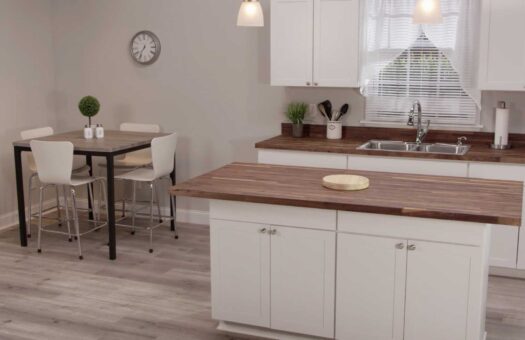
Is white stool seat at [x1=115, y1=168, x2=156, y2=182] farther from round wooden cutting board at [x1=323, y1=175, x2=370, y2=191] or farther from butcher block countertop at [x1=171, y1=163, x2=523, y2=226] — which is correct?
round wooden cutting board at [x1=323, y1=175, x2=370, y2=191]

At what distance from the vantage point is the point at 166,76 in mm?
6125

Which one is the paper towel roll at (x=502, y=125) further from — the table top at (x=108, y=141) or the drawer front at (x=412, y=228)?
the table top at (x=108, y=141)

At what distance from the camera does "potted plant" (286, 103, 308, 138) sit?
5.55 metres

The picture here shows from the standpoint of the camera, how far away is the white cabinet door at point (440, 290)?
3107 millimetres

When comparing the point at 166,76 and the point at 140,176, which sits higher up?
the point at 166,76

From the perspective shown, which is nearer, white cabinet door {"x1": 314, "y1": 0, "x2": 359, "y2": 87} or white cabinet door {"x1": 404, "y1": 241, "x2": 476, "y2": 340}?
white cabinet door {"x1": 404, "y1": 241, "x2": 476, "y2": 340}

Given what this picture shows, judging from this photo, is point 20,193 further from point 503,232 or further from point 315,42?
point 503,232

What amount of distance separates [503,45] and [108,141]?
10.4 ft

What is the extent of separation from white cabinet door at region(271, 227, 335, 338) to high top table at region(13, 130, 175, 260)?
2.00 metres

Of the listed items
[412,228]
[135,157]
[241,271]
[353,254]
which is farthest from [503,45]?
[135,157]

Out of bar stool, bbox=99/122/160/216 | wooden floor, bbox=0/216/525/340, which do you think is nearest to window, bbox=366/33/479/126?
wooden floor, bbox=0/216/525/340

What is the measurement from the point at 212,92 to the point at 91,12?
1504 mm

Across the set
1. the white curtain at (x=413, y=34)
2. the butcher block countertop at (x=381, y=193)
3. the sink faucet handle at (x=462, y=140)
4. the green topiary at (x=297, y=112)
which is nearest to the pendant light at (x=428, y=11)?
the butcher block countertop at (x=381, y=193)

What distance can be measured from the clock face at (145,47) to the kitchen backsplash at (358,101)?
136 cm
